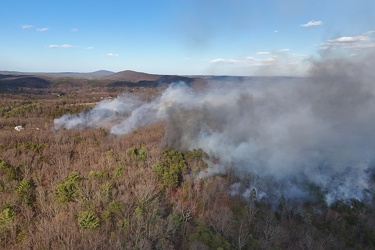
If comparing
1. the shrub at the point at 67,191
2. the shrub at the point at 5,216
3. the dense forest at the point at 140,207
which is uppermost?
the shrub at the point at 5,216

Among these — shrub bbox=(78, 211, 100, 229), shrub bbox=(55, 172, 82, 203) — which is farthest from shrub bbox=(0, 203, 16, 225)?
shrub bbox=(55, 172, 82, 203)

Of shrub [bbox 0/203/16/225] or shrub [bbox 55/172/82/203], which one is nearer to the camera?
shrub [bbox 0/203/16/225]

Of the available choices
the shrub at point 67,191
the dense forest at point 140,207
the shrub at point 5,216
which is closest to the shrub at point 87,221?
the dense forest at point 140,207

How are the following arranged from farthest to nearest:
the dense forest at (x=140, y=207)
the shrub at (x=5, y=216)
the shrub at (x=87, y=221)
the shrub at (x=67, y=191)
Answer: the shrub at (x=67, y=191) < the shrub at (x=87, y=221) < the dense forest at (x=140, y=207) < the shrub at (x=5, y=216)

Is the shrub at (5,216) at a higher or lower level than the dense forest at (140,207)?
higher

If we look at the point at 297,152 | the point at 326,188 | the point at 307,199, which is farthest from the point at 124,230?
the point at 297,152

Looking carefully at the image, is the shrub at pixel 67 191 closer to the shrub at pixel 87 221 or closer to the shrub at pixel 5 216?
the shrub at pixel 5 216

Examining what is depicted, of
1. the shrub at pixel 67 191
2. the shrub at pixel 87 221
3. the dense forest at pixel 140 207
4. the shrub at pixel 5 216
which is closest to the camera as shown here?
the shrub at pixel 5 216

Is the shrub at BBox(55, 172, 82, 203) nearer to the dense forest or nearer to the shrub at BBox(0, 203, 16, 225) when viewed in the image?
the dense forest


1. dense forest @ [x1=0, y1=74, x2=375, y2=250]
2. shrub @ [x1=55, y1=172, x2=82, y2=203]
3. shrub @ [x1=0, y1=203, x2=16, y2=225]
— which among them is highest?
shrub @ [x1=0, y1=203, x2=16, y2=225]
